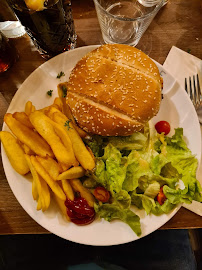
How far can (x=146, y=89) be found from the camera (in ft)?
4.37

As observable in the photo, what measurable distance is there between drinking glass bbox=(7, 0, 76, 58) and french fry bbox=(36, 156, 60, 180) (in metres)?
0.75

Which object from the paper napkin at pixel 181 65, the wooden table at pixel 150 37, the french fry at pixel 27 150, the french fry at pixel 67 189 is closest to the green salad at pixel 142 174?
the french fry at pixel 67 189

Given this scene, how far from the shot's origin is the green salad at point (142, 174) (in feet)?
4.33

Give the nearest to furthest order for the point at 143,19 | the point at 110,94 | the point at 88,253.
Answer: the point at 110,94
the point at 143,19
the point at 88,253

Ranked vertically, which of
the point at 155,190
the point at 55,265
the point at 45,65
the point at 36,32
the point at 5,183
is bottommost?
the point at 55,265

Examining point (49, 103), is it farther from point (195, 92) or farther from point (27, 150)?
point (195, 92)

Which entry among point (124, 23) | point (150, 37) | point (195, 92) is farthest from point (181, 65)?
point (124, 23)

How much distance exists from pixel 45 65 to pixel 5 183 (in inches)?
31.2

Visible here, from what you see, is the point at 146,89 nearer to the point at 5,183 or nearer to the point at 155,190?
the point at 155,190

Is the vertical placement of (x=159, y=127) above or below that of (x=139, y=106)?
below

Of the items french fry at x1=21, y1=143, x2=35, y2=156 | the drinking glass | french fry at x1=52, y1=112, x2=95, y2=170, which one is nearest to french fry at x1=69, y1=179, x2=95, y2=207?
french fry at x1=52, y1=112, x2=95, y2=170

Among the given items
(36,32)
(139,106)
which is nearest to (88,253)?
(139,106)

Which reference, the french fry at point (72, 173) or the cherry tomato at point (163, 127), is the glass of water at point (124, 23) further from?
the french fry at point (72, 173)

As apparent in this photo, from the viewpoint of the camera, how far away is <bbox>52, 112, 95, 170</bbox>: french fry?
1334mm
